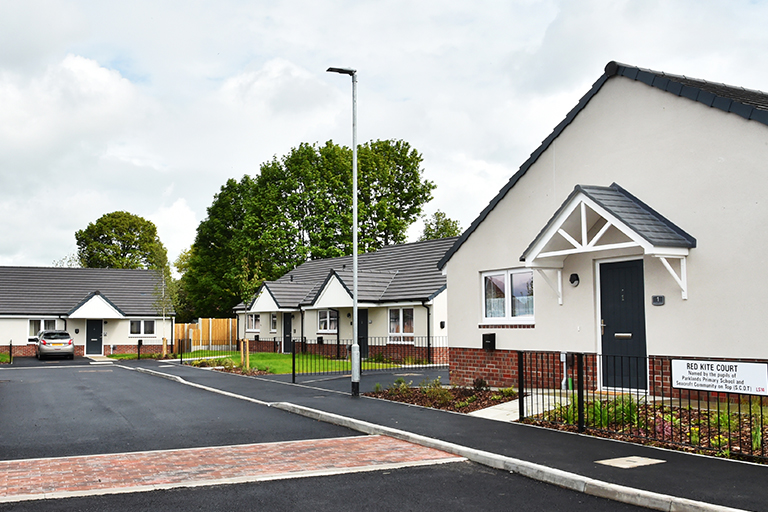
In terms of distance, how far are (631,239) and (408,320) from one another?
19.1m

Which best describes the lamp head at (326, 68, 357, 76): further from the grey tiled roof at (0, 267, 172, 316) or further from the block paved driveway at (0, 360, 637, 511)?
the grey tiled roof at (0, 267, 172, 316)

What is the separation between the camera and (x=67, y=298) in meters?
47.7

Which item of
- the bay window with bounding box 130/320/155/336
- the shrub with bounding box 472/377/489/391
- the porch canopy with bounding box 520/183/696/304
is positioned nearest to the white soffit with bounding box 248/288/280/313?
the bay window with bounding box 130/320/155/336

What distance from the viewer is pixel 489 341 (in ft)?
52.6

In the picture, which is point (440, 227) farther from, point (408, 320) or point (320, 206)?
point (408, 320)

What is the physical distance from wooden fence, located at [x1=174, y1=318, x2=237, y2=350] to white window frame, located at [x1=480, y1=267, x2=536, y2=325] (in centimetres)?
3609

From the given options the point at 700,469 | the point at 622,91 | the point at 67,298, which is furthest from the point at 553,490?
the point at 67,298

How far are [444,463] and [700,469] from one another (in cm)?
303

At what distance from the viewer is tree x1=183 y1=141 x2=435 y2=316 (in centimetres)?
5331

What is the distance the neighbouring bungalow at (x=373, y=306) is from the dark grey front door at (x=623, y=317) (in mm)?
12410

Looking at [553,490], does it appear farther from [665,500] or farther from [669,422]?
[669,422]

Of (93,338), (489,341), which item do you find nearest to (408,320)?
(489,341)

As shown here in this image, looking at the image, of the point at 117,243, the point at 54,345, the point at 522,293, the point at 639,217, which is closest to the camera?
the point at 639,217

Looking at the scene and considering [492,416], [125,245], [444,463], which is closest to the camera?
[444,463]
